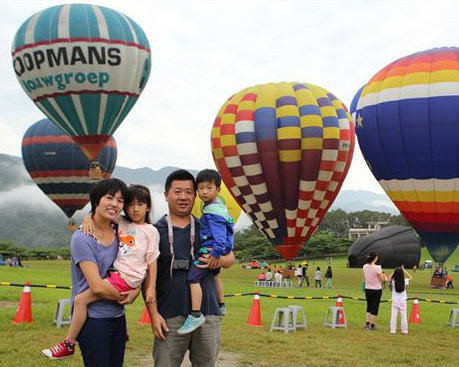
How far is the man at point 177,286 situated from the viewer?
15.3 feet

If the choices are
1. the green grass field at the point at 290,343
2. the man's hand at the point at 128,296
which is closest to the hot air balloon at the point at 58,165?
the green grass field at the point at 290,343

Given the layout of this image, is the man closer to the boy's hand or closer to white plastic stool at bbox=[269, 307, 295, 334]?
the boy's hand

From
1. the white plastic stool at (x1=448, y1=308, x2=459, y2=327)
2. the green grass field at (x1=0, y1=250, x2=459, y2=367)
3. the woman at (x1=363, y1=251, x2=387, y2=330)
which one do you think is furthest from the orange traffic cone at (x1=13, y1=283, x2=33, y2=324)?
the white plastic stool at (x1=448, y1=308, x2=459, y2=327)

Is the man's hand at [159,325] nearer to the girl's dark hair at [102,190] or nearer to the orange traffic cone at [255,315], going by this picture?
the girl's dark hair at [102,190]

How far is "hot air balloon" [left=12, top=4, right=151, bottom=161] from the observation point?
30.2 metres

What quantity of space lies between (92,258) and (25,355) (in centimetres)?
481

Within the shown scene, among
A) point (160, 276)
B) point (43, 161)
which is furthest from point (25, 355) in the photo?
point (43, 161)

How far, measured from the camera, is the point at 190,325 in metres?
4.67

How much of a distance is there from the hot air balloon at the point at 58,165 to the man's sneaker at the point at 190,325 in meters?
43.6

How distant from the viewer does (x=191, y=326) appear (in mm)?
4668

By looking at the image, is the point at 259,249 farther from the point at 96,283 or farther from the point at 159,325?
the point at 96,283

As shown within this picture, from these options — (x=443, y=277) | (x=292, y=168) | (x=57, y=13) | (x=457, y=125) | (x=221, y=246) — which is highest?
(x=57, y=13)

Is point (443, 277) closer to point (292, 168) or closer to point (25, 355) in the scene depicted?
point (292, 168)

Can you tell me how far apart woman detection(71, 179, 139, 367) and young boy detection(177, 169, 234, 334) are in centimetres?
47
